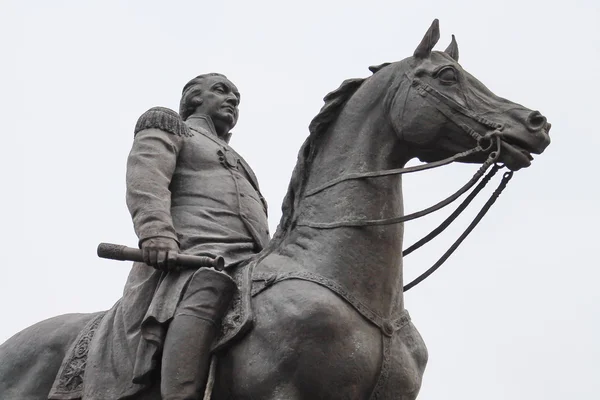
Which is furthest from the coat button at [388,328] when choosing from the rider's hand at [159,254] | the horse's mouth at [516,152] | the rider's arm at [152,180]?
the rider's arm at [152,180]

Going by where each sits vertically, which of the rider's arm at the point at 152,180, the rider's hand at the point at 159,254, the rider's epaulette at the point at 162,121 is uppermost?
the rider's epaulette at the point at 162,121

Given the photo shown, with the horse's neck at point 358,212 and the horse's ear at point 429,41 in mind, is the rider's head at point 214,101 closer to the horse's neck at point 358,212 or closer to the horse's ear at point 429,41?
the horse's neck at point 358,212

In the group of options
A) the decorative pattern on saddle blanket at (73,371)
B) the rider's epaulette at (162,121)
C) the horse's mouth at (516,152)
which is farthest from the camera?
the rider's epaulette at (162,121)

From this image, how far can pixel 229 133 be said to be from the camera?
42.0 feet

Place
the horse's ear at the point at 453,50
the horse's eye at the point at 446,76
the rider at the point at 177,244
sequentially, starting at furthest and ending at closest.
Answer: the horse's ear at the point at 453,50, the horse's eye at the point at 446,76, the rider at the point at 177,244

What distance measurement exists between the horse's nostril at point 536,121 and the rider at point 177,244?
7.92 feet

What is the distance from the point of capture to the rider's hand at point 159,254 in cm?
1054

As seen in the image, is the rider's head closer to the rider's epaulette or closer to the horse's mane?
the rider's epaulette

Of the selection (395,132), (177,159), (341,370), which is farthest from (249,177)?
(341,370)

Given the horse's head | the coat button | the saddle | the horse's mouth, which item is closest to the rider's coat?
the saddle

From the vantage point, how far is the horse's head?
10.5m

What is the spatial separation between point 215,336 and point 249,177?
7.04ft

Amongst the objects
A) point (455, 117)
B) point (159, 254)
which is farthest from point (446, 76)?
point (159, 254)

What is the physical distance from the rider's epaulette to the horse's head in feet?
6.42
